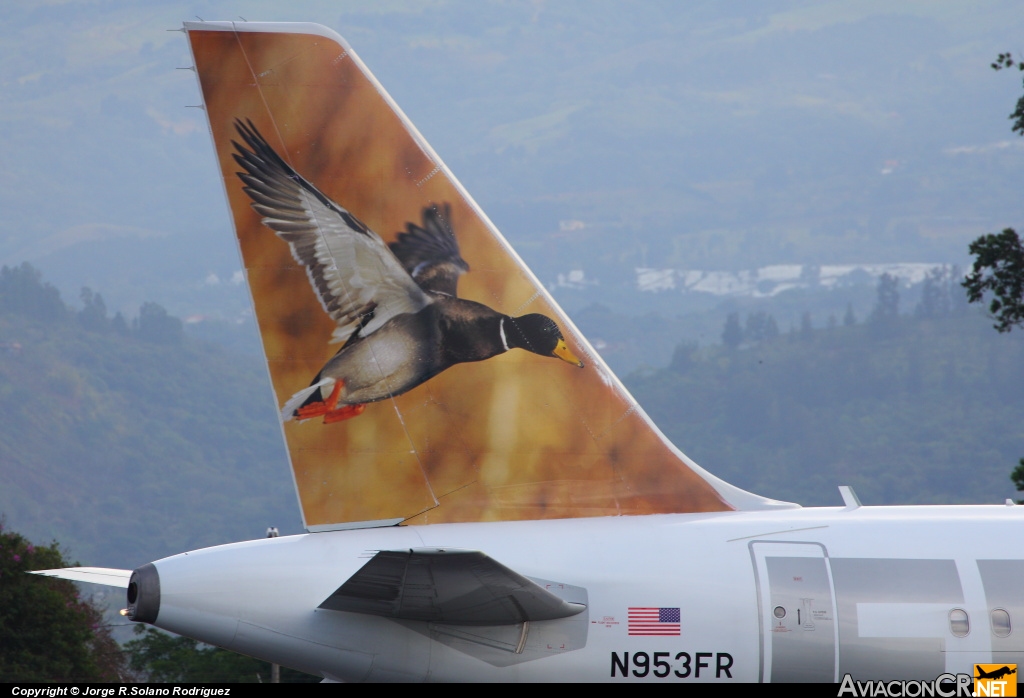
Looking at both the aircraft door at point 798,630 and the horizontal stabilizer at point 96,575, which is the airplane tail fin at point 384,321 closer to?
the aircraft door at point 798,630

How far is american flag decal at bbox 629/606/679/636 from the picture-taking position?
11633mm

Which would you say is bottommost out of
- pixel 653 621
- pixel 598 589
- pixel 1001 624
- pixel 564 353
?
pixel 1001 624

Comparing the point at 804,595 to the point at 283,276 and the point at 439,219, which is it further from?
the point at 283,276

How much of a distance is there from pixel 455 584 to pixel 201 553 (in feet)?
8.98

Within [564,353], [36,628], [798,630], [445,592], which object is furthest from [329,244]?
[36,628]

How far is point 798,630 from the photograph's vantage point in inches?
459

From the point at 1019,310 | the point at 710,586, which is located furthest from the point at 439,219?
the point at 1019,310

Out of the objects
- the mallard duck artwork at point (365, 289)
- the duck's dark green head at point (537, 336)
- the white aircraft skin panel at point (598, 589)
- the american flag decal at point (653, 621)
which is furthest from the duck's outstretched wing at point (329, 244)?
the american flag decal at point (653, 621)

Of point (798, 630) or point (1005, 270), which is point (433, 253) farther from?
point (1005, 270)

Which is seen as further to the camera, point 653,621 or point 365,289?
point 365,289

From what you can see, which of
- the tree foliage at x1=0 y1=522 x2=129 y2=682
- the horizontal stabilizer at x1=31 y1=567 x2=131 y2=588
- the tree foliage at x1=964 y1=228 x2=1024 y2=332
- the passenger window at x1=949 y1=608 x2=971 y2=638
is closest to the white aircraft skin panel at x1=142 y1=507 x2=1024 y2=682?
the passenger window at x1=949 y1=608 x2=971 y2=638

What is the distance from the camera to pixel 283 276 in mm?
12000

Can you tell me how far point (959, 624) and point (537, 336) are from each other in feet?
16.9

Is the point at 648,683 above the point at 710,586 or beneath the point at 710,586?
beneath
